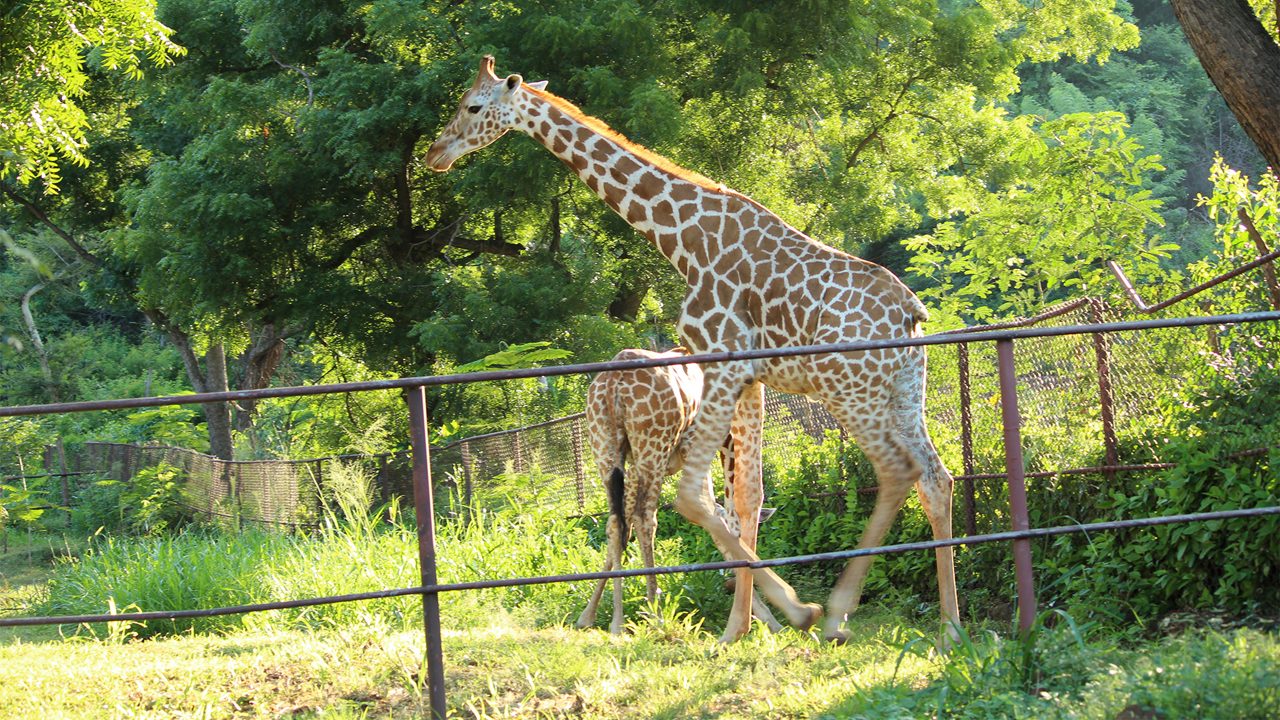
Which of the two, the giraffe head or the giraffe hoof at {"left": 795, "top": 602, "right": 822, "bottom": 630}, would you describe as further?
the giraffe head

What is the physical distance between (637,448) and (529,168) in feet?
24.6

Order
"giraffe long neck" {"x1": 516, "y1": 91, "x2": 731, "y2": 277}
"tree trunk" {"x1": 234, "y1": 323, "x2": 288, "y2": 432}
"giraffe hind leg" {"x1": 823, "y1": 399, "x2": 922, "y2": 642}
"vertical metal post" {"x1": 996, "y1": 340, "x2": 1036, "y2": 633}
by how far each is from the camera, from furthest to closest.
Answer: "tree trunk" {"x1": 234, "y1": 323, "x2": 288, "y2": 432}
"giraffe long neck" {"x1": 516, "y1": 91, "x2": 731, "y2": 277}
"giraffe hind leg" {"x1": 823, "y1": 399, "x2": 922, "y2": 642}
"vertical metal post" {"x1": 996, "y1": 340, "x2": 1036, "y2": 633}

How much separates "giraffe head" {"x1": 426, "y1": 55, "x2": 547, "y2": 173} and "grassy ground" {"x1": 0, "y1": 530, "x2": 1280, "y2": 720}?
128 inches

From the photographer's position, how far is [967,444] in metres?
8.87

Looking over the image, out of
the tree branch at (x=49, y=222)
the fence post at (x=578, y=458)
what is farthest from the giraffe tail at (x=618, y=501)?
the tree branch at (x=49, y=222)

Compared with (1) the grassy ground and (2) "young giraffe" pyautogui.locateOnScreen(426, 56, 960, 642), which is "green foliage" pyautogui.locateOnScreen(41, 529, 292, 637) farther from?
(2) "young giraffe" pyautogui.locateOnScreen(426, 56, 960, 642)

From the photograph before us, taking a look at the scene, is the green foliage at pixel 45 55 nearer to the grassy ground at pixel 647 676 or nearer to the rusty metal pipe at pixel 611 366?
the grassy ground at pixel 647 676

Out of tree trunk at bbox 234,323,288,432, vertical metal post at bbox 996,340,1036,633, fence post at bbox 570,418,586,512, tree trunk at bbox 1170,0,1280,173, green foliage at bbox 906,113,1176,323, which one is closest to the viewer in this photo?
vertical metal post at bbox 996,340,1036,633

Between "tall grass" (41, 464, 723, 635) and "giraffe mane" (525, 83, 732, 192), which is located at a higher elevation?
"giraffe mane" (525, 83, 732, 192)

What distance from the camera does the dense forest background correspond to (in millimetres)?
15820

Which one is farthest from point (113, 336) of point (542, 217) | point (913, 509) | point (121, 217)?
point (913, 509)

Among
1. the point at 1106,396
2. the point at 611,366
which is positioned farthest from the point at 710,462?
the point at 1106,396

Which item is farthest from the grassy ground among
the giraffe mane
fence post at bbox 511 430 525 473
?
fence post at bbox 511 430 525 473

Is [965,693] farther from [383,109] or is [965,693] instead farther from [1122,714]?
[383,109]
